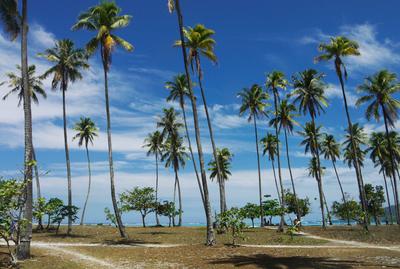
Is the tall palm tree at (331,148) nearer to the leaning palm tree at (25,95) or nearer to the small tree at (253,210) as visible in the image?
the small tree at (253,210)

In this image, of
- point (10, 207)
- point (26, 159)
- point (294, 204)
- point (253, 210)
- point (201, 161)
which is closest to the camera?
point (10, 207)

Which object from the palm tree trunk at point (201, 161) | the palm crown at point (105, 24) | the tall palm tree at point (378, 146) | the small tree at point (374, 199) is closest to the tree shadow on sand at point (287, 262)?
the palm tree trunk at point (201, 161)

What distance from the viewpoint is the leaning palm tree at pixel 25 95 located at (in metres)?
20.0

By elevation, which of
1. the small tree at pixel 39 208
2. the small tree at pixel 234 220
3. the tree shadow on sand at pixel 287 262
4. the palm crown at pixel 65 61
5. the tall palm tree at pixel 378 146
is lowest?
the tree shadow on sand at pixel 287 262

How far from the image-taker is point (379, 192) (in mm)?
84438

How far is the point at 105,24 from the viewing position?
33625mm

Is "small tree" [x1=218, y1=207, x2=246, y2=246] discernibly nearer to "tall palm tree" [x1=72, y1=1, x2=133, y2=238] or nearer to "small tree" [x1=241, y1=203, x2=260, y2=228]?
"tall palm tree" [x1=72, y1=1, x2=133, y2=238]

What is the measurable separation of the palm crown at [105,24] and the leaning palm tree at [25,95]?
9820 mm

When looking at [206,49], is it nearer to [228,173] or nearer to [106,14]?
[106,14]

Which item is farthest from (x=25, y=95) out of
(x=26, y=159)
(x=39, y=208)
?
(x=39, y=208)

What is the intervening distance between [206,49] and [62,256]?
20.1 metres

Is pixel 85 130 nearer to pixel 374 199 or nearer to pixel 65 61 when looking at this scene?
pixel 65 61

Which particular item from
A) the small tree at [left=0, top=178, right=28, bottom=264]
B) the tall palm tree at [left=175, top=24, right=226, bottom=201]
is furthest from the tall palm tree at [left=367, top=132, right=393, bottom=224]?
the small tree at [left=0, top=178, right=28, bottom=264]

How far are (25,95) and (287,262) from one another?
16702mm
